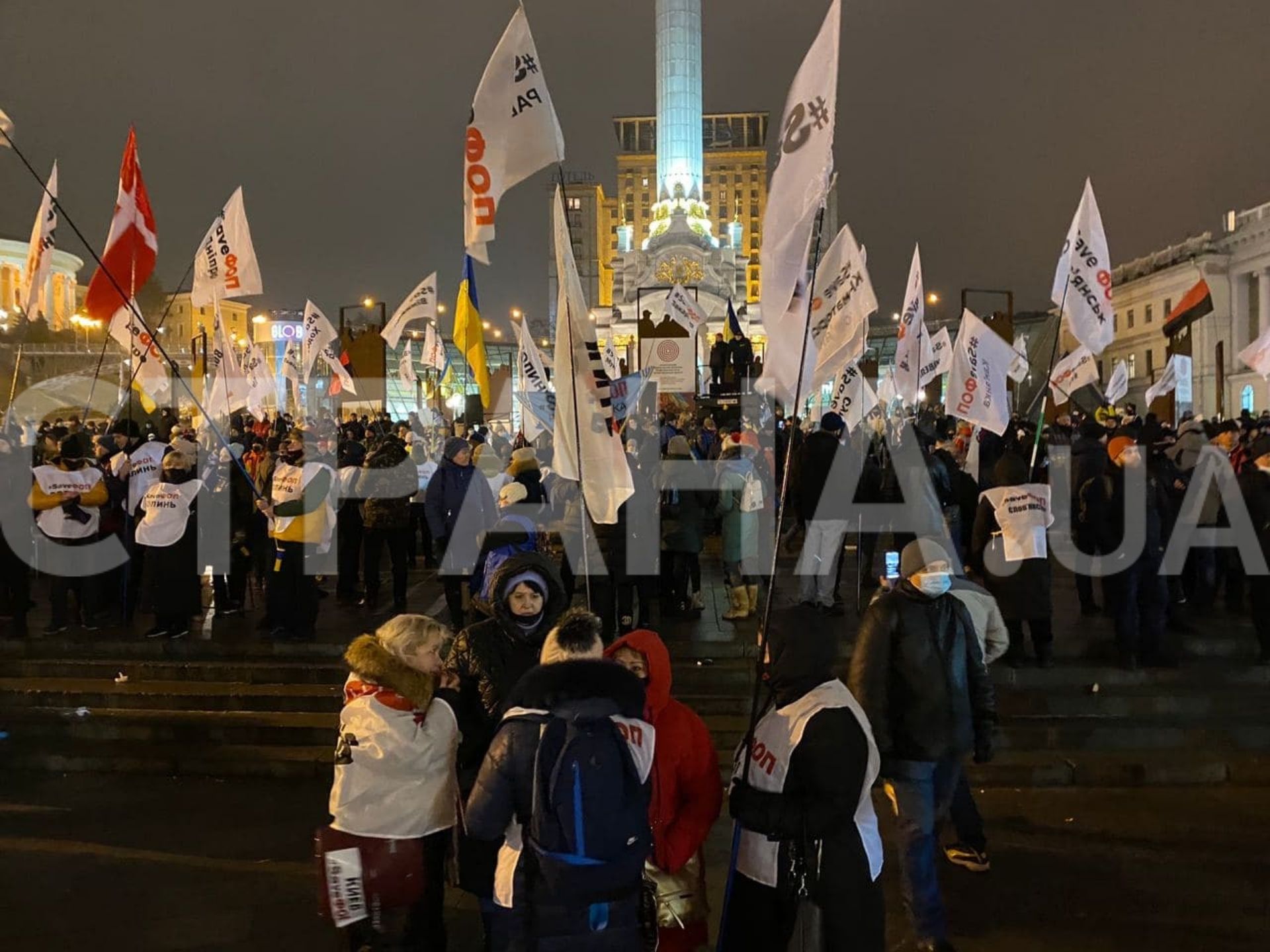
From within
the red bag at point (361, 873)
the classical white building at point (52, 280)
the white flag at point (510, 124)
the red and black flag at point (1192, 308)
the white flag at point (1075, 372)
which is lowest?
the red bag at point (361, 873)

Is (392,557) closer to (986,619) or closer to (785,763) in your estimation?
(986,619)

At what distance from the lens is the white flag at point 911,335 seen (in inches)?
562

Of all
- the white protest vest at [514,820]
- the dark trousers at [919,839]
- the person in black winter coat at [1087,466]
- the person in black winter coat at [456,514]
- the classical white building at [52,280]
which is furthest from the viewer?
the classical white building at [52,280]

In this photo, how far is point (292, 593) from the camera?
8383mm

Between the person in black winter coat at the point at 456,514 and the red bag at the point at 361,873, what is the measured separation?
510 centimetres

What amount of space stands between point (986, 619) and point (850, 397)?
7431 millimetres

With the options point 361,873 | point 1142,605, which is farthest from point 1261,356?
point 361,873

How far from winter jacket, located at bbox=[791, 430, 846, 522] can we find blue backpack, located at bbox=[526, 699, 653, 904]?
6.30 m

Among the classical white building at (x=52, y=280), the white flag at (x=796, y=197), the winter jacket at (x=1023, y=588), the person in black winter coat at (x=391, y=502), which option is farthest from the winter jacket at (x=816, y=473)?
the classical white building at (x=52, y=280)

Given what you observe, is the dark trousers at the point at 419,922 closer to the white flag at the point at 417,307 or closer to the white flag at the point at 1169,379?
the white flag at the point at 417,307

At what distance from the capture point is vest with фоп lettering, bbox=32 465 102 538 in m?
8.99

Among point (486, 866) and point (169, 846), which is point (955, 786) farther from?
point (169, 846)

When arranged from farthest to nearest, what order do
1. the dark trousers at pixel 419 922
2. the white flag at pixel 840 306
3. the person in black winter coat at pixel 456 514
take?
the person in black winter coat at pixel 456 514 < the white flag at pixel 840 306 < the dark trousers at pixel 419 922

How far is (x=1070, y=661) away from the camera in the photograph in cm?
778
